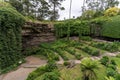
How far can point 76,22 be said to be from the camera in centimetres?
2320

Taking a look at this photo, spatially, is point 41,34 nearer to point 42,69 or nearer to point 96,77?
point 42,69

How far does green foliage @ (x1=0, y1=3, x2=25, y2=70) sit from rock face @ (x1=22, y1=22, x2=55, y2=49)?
8.34 ft

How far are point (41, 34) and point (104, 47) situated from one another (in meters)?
6.67

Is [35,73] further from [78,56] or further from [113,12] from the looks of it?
[113,12]

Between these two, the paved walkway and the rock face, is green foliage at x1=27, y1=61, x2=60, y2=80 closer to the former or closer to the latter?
the paved walkway

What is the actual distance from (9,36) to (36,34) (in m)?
6.10

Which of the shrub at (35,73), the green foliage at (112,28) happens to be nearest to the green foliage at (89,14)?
the green foliage at (112,28)

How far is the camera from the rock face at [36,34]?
17.9m

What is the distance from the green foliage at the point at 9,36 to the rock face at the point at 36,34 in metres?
2.54

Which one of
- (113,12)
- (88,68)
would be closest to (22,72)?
(88,68)

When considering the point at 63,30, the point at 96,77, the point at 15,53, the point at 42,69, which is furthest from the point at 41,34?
the point at 96,77

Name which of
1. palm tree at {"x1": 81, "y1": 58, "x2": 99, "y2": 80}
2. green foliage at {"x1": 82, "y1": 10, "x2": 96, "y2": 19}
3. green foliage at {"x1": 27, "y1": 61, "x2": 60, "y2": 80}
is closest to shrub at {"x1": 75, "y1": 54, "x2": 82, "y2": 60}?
green foliage at {"x1": 27, "y1": 61, "x2": 60, "y2": 80}

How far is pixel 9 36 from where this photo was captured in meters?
13.9

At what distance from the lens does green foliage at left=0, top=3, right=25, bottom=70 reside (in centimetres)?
1322
